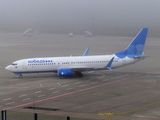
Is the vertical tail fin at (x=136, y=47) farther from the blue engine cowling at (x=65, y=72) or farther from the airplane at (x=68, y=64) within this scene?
the blue engine cowling at (x=65, y=72)

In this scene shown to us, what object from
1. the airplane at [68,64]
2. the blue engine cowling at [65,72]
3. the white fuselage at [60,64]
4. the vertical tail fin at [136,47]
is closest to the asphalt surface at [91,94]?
the blue engine cowling at [65,72]

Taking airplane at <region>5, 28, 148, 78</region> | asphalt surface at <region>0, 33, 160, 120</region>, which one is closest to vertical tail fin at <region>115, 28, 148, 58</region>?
airplane at <region>5, 28, 148, 78</region>

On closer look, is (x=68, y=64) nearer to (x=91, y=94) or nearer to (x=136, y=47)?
(x=136, y=47)

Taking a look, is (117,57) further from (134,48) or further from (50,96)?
(50,96)

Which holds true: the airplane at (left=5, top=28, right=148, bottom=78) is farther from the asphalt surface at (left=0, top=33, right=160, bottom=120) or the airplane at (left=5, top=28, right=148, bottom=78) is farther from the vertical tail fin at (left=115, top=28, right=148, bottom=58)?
the asphalt surface at (left=0, top=33, right=160, bottom=120)

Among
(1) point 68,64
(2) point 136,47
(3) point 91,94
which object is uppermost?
(2) point 136,47

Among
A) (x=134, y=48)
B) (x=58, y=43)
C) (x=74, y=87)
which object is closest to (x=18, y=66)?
(x=74, y=87)

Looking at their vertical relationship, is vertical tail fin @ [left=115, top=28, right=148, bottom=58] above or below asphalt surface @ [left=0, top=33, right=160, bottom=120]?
above

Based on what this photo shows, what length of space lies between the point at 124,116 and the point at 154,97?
7.14 metres

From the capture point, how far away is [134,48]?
40812 millimetres

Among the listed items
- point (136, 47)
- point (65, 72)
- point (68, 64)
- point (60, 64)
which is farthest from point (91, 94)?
point (136, 47)

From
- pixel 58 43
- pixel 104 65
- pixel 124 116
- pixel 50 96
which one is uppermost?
pixel 58 43

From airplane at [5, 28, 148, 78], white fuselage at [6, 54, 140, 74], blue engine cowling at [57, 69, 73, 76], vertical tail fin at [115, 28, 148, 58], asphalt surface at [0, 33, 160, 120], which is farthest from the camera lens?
vertical tail fin at [115, 28, 148, 58]

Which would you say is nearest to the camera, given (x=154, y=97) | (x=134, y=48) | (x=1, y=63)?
(x=154, y=97)
